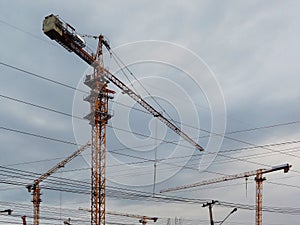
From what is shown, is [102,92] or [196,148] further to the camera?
[196,148]

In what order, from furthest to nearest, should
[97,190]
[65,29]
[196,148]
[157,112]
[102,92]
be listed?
1. [196,148]
2. [157,112]
3. [102,92]
4. [97,190]
5. [65,29]

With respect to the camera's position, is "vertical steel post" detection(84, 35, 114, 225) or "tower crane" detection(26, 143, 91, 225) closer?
"vertical steel post" detection(84, 35, 114, 225)

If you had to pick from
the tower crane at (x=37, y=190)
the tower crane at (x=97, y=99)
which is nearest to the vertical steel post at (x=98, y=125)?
the tower crane at (x=97, y=99)

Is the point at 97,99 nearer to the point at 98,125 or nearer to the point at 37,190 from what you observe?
the point at 98,125

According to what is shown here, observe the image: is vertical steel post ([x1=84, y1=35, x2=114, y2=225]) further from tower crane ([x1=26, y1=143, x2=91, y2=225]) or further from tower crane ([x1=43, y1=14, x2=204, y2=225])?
tower crane ([x1=26, y1=143, x2=91, y2=225])

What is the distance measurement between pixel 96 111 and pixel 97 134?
16.1 feet

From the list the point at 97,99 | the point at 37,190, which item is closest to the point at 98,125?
the point at 97,99

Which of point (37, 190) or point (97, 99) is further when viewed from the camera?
point (37, 190)

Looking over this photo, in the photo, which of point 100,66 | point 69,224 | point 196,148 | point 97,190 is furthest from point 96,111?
point 69,224

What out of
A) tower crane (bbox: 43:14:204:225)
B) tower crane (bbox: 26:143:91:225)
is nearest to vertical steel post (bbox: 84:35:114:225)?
tower crane (bbox: 43:14:204:225)

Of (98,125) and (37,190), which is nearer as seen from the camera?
(98,125)

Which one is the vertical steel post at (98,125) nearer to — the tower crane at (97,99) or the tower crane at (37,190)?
the tower crane at (97,99)

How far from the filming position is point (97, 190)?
79125mm

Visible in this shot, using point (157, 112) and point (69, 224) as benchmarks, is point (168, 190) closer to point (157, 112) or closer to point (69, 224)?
point (69, 224)
